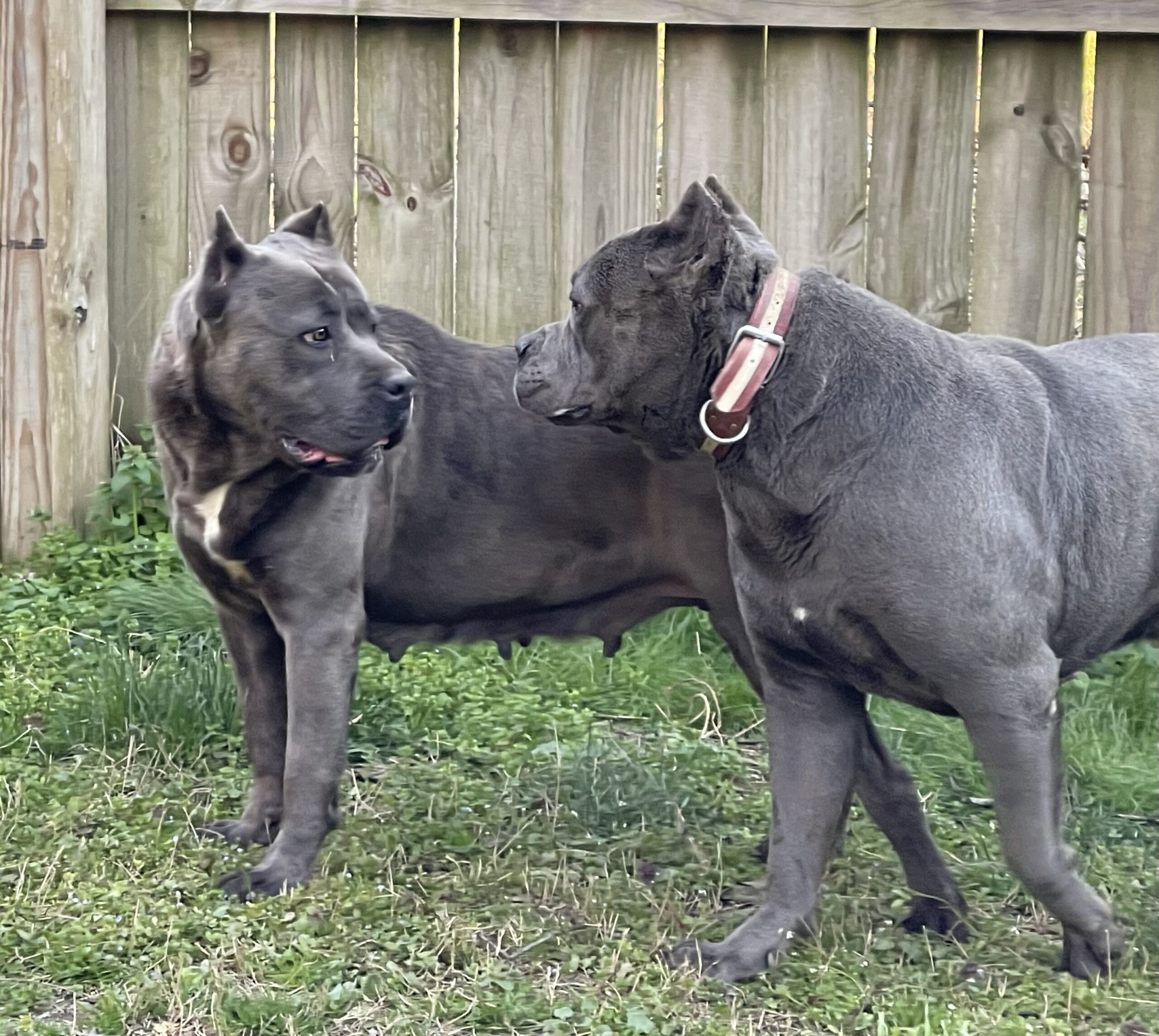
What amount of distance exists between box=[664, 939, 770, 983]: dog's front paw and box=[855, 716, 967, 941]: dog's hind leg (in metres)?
0.47

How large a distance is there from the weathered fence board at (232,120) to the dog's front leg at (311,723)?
2.12m

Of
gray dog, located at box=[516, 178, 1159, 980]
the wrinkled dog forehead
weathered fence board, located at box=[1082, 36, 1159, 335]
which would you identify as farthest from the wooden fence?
the wrinkled dog forehead

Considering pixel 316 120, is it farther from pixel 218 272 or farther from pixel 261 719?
pixel 261 719

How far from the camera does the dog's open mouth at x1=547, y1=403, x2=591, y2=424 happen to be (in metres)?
3.61

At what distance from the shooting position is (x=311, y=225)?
4367 mm

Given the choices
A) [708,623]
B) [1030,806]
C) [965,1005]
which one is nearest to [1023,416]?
[1030,806]

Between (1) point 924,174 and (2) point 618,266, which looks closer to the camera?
(2) point 618,266

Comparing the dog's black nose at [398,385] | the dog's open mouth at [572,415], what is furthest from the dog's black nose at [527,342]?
the dog's black nose at [398,385]

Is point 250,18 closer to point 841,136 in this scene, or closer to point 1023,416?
point 841,136

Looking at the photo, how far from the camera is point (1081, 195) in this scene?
5.62 metres

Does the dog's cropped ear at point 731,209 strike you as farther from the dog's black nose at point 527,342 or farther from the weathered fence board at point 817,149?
the weathered fence board at point 817,149

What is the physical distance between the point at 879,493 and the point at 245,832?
1.95m

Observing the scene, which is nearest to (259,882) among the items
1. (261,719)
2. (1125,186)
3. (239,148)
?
(261,719)

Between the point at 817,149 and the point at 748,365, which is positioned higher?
the point at 817,149
